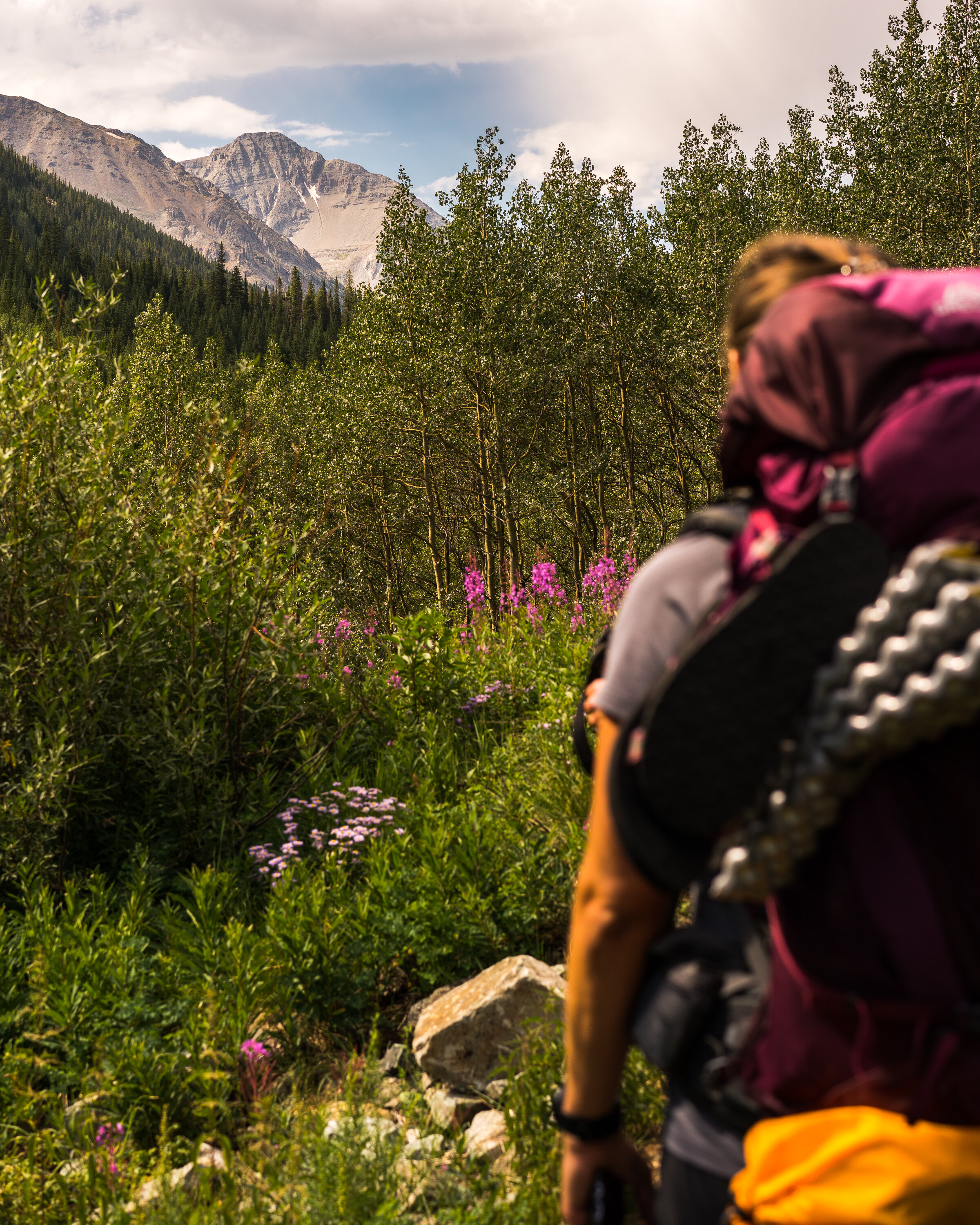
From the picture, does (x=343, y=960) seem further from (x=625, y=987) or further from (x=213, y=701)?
(x=625, y=987)

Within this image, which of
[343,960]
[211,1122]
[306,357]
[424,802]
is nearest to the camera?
[211,1122]

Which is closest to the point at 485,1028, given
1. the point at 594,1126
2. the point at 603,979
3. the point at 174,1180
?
the point at 174,1180

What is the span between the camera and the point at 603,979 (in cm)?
119

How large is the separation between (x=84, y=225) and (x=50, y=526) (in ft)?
751

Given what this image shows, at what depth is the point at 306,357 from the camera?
373 feet

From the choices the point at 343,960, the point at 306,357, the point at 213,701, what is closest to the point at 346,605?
the point at 213,701

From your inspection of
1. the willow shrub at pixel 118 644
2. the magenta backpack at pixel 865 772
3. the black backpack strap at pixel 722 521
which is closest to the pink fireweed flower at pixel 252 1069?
the willow shrub at pixel 118 644

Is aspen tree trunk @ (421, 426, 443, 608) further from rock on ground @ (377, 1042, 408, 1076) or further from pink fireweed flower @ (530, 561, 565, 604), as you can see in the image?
rock on ground @ (377, 1042, 408, 1076)

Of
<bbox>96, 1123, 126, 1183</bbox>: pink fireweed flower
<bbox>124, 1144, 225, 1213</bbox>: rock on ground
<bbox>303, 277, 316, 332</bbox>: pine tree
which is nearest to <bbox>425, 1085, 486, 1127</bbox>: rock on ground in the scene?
<bbox>124, 1144, 225, 1213</bbox>: rock on ground

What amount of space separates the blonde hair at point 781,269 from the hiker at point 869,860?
14 centimetres

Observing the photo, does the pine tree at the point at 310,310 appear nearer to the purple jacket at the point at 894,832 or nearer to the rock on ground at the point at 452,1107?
the rock on ground at the point at 452,1107

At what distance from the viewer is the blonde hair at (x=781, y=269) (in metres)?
1.22

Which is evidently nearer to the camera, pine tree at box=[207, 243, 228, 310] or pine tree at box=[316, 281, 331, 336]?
pine tree at box=[207, 243, 228, 310]

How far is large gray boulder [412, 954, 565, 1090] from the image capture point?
325 centimetres
